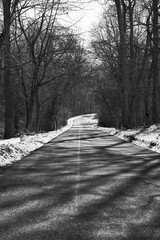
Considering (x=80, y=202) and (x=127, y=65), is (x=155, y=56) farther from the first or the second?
(x=80, y=202)

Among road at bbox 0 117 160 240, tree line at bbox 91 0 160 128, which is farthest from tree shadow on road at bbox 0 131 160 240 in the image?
tree line at bbox 91 0 160 128

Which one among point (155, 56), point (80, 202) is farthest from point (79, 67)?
point (80, 202)

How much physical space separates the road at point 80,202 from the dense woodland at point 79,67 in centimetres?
609

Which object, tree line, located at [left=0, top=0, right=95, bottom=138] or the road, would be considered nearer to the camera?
the road

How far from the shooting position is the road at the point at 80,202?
388 cm

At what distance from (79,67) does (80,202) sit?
20.1 metres

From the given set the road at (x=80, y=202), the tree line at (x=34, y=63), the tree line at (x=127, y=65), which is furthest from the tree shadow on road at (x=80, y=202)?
the tree line at (x=127, y=65)

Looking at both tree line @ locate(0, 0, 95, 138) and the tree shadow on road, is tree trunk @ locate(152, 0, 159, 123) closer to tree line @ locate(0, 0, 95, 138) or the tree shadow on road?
tree line @ locate(0, 0, 95, 138)

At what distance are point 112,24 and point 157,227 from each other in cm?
3367

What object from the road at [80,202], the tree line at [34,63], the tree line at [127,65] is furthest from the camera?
the tree line at [127,65]

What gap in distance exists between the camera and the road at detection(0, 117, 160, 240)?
3.88 meters

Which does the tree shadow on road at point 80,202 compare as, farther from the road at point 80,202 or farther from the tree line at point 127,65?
the tree line at point 127,65

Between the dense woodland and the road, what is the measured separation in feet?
20.0

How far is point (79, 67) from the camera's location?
24453mm
